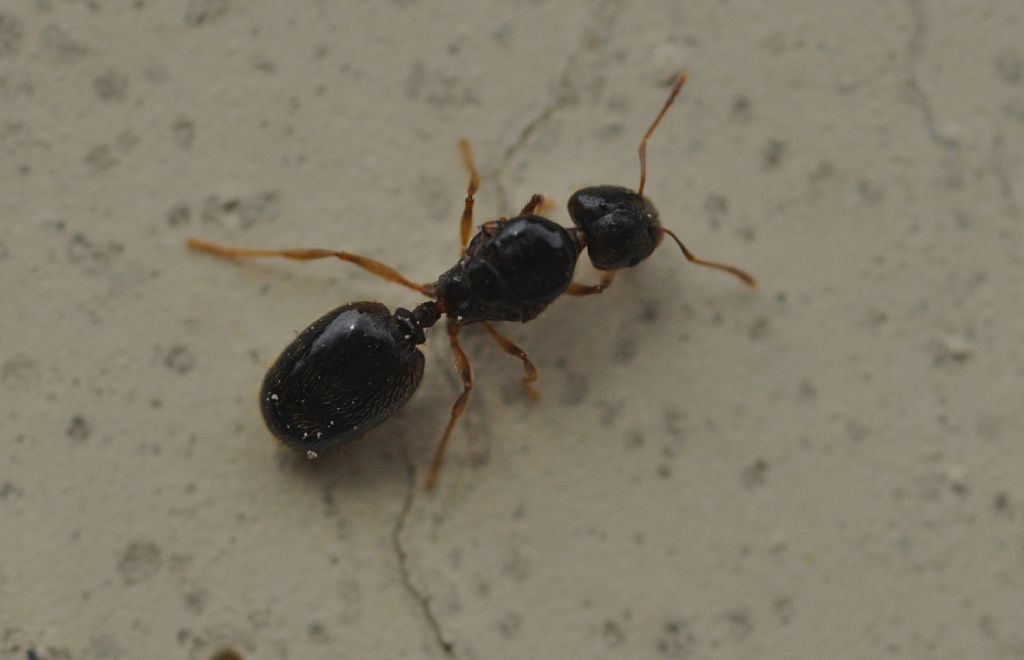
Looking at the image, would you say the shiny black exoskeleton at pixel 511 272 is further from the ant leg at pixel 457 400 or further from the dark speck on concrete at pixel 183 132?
the dark speck on concrete at pixel 183 132

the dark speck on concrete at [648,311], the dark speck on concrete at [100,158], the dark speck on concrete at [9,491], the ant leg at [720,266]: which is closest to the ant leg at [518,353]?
the dark speck on concrete at [648,311]

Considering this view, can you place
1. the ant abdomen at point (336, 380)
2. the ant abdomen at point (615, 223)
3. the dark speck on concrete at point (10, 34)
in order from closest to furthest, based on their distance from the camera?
the ant abdomen at point (336, 380), the ant abdomen at point (615, 223), the dark speck on concrete at point (10, 34)

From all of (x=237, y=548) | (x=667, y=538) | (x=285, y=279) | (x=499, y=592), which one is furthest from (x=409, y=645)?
(x=285, y=279)

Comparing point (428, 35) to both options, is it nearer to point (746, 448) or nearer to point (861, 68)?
point (861, 68)

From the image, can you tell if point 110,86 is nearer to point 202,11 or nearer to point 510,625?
point 202,11

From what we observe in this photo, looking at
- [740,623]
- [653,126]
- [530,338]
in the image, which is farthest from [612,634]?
[653,126]
